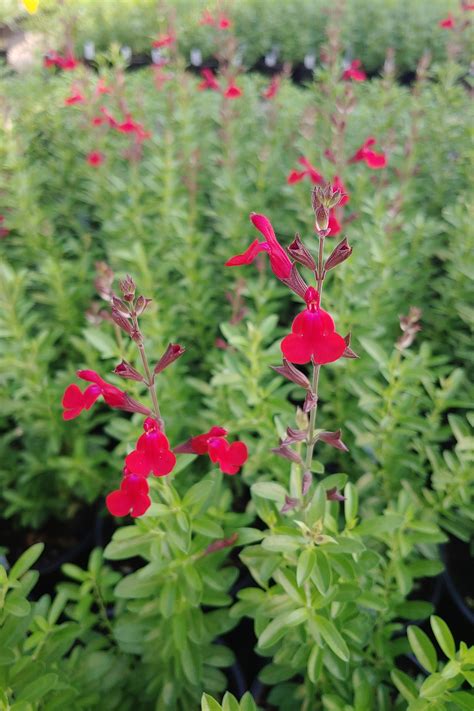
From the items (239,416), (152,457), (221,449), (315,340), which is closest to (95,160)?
(239,416)

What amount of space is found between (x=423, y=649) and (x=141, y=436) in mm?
988

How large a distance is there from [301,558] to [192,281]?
74.3 inches

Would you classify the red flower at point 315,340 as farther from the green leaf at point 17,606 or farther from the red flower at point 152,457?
the green leaf at point 17,606

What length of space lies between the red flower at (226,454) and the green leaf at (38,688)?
67 centimetres

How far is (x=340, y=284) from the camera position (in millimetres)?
2627

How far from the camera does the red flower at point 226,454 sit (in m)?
1.35

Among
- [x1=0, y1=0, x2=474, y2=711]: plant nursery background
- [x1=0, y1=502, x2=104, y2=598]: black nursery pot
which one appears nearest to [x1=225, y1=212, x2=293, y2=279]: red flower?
[x1=0, y1=0, x2=474, y2=711]: plant nursery background

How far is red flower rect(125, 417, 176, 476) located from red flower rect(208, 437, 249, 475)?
197mm

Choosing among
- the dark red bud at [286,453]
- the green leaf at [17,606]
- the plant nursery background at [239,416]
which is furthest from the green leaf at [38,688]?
the dark red bud at [286,453]

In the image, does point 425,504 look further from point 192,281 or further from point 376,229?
point 192,281

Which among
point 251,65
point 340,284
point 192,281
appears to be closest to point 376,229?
point 340,284

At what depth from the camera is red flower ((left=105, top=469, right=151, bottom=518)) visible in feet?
4.01

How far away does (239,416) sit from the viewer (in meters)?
2.09

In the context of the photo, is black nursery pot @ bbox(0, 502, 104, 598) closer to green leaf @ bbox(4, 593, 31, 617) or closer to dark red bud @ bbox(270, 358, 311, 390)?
green leaf @ bbox(4, 593, 31, 617)
